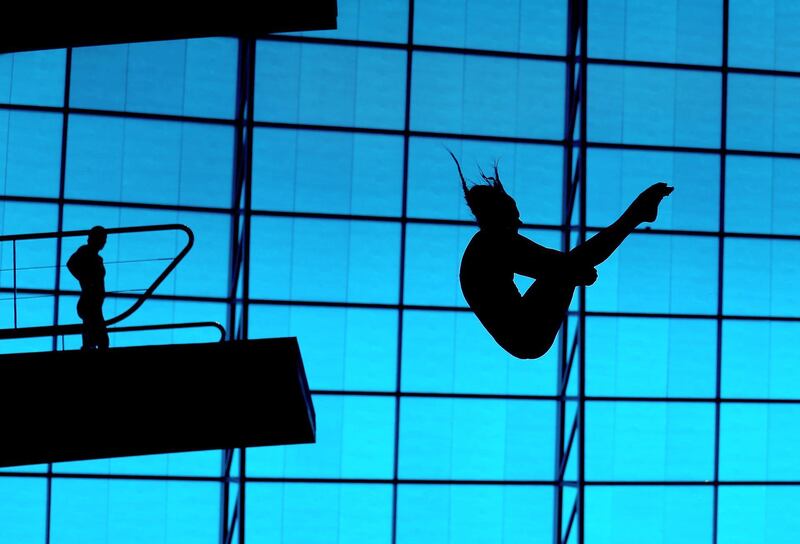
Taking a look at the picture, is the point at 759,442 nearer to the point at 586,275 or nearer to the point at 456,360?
the point at 456,360

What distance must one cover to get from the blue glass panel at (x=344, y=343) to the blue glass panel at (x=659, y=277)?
123 inches

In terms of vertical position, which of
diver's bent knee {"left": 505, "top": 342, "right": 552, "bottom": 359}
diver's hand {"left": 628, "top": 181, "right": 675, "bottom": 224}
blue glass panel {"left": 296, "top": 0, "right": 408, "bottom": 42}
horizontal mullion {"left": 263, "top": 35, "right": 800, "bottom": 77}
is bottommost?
diver's bent knee {"left": 505, "top": 342, "right": 552, "bottom": 359}

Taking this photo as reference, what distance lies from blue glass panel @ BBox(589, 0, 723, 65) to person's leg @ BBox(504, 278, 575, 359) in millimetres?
10092

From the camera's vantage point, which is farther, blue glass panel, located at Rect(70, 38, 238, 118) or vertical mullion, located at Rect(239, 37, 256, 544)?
blue glass panel, located at Rect(70, 38, 238, 118)

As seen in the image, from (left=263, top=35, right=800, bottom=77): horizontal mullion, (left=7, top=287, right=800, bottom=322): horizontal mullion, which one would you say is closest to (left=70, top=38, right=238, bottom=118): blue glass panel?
(left=263, top=35, right=800, bottom=77): horizontal mullion

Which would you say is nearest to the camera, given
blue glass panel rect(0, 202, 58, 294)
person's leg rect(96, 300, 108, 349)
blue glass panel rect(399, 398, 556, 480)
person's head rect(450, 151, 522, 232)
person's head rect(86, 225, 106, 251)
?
person's head rect(450, 151, 522, 232)

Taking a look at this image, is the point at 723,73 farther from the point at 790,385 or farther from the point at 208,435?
the point at 208,435

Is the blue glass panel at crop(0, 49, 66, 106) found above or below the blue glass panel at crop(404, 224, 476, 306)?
above

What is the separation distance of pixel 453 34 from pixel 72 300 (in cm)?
663

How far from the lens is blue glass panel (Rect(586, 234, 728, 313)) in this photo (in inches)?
568

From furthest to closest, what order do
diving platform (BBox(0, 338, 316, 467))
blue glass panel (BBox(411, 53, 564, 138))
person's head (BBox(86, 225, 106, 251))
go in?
blue glass panel (BBox(411, 53, 564, 138)) < person's head (BBox(86, 225, 106, 251)) < diving platform (BBox(0, 338, 316, 467))

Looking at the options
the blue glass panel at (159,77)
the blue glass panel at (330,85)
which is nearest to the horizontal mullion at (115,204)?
the blue glass panel at (159,77)

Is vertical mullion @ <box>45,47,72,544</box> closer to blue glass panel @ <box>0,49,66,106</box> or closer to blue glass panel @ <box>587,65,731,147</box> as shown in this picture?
blue glass panel @ <box>0,49,66,106</box>

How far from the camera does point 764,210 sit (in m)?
14.8
